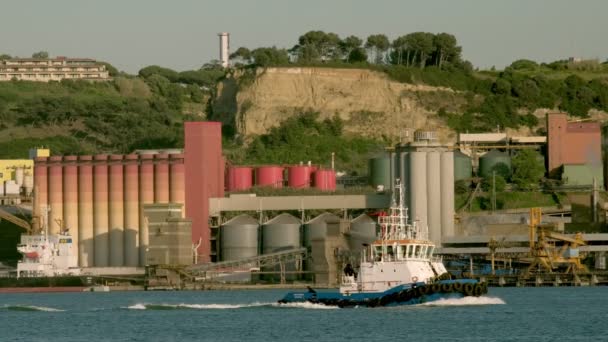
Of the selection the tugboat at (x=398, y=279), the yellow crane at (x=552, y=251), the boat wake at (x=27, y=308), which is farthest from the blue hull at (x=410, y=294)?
the yellow crane at (x=552, y=251)

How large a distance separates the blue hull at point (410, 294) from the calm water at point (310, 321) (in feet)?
2.06

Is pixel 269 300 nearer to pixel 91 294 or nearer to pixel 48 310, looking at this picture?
pixel 48 310

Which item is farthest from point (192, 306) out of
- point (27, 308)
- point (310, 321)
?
point (310, 321)

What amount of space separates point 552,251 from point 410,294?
64486 millimetres

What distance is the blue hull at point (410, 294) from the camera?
130125mm

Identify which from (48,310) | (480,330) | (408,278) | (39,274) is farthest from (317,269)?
(480,330)

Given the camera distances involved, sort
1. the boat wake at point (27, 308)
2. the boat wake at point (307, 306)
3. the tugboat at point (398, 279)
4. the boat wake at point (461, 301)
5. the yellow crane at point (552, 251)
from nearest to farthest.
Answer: the tugboat at point (398, 279) < the boat wake at point (461, 301) < the boat wake at point (307, 306) < the boat wake at point (27, 308) < the yellow crane at point (552, 251)

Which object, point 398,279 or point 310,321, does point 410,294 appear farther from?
point 310,321

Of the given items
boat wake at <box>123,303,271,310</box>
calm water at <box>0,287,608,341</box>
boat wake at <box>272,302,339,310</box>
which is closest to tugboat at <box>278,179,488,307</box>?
calm water at <box>0,287,608,341</box>

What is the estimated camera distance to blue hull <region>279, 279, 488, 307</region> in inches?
5123

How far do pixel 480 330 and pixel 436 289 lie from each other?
13345mm

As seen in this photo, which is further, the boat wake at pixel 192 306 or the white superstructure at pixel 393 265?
the boat wake at pixel 192 306

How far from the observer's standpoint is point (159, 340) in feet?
383

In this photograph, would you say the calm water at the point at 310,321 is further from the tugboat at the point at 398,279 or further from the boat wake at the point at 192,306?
the tugboat at the point at 398,279
